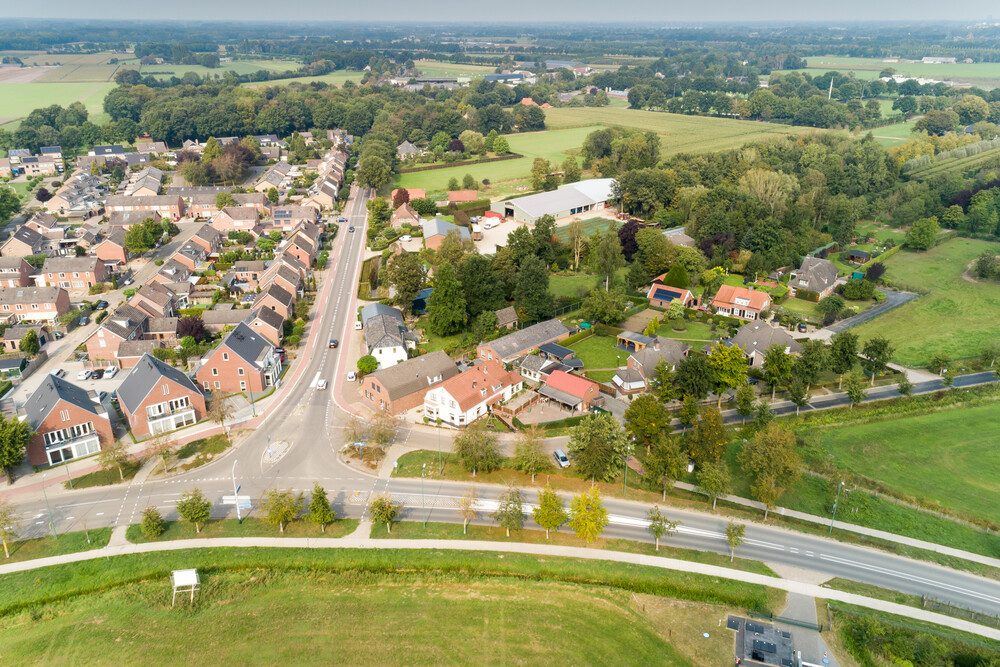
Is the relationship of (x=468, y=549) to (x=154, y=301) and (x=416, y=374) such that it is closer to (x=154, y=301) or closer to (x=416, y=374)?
(x=416, y=374)

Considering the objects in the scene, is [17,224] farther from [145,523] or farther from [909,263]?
[909,263]

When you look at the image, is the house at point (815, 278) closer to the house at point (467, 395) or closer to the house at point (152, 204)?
the house at point (467, 395)

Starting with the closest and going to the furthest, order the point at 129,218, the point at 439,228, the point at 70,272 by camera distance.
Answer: the point at 70,272 → the point at 439,228 → the point at 129,218

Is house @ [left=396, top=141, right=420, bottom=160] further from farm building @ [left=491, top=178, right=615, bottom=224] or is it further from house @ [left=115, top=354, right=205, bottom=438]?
house @ [left=115, top=354, right=205, bottom=438]

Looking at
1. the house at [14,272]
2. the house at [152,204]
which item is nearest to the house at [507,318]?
the house at [14,272]

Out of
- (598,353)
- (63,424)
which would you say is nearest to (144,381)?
(63,424)
